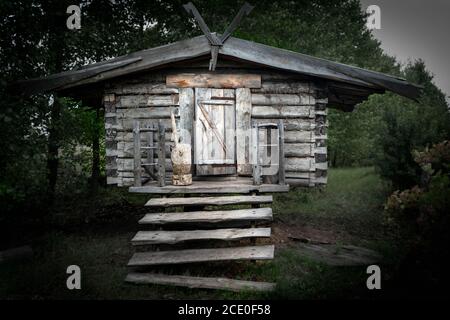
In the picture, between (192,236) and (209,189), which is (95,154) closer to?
(209,189)

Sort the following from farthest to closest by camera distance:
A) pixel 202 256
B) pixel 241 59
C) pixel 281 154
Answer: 1. pixel 241 59
2. pixel 281 154
3. pixel 202 256

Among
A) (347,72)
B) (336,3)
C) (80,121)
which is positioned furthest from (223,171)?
(336,3)

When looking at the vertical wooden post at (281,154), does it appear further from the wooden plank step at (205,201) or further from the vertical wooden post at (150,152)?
the vertical wooden post at (150,152)

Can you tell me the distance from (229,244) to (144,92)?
376cm

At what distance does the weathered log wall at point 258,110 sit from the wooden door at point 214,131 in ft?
1.29

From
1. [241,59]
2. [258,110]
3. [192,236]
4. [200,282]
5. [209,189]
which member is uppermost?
[241,59]

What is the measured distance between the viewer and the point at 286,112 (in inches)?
355

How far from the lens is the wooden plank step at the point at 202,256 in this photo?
21.3ft

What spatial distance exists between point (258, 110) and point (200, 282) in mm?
4214

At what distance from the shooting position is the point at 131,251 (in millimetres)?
8211

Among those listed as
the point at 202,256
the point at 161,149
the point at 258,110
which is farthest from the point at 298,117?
the point at 202,256

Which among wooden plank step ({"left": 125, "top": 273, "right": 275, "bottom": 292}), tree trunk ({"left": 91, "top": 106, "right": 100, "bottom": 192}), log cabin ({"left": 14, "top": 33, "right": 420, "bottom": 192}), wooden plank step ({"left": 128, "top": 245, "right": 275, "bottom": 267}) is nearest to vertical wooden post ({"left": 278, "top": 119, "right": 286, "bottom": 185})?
log cabin ({"left": 14, "top": 33, "right": 420, "bottom": 192})

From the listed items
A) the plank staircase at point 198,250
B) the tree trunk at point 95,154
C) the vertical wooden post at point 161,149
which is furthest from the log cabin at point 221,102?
the tree trunk at point 95,154

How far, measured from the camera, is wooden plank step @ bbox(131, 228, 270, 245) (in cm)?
666
